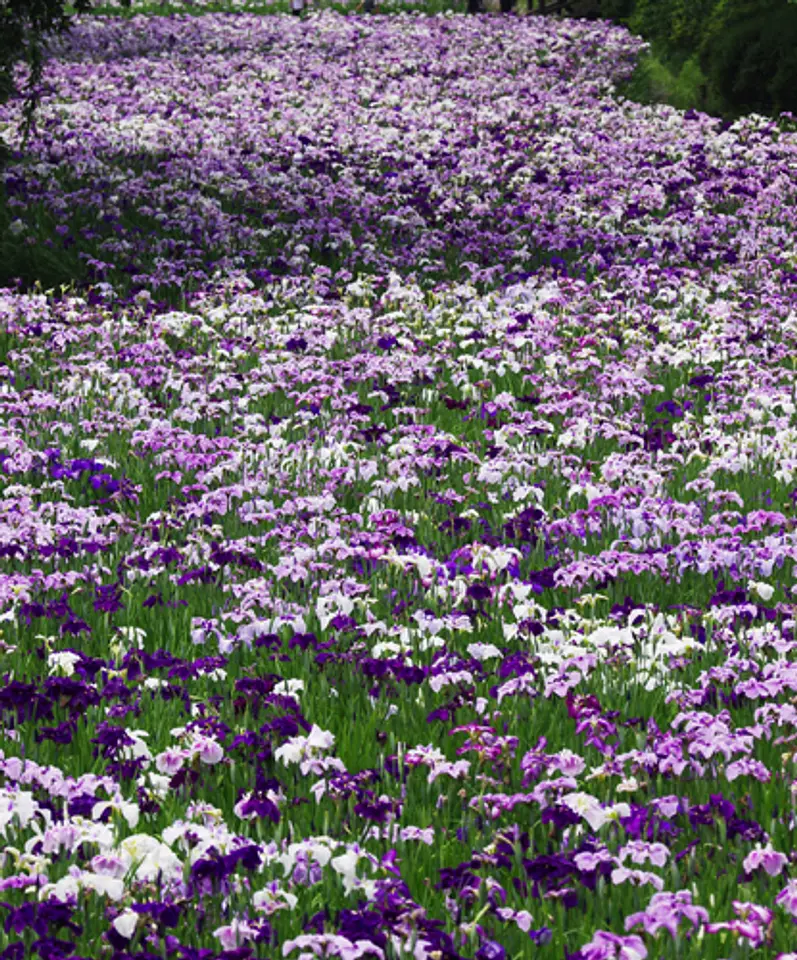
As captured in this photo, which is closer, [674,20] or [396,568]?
[396,568]

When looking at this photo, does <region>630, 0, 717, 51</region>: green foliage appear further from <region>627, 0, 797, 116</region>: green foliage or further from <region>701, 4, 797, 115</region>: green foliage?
<region>701, 4, 797, 115</region>: green foliage

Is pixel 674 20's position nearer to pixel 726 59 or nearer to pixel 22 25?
pixel 726 59

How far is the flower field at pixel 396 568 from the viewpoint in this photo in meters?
3.91

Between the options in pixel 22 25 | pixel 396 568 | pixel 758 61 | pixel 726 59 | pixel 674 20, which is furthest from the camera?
Result: pixel 674 20

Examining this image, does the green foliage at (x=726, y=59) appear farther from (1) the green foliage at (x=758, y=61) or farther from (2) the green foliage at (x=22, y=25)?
(2) the green foliage at (x=22, y=25)

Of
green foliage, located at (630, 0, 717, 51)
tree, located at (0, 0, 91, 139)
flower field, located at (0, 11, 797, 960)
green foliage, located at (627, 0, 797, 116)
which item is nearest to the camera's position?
flower field, located at (0, 11, 797, 960)

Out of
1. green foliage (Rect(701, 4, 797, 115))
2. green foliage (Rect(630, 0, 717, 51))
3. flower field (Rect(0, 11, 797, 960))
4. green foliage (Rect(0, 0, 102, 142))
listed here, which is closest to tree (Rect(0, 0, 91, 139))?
green foliage (Rect(0, 0, 102, 142))

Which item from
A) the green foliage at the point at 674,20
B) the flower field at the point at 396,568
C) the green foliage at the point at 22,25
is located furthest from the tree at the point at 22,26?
the green foliage at the point at 674,20

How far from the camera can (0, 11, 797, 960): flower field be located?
3.91 metres

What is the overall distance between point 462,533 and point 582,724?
8.60 feet

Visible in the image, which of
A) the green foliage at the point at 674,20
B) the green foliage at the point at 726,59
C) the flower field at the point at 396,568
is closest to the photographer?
the flower field at the point at 396,568

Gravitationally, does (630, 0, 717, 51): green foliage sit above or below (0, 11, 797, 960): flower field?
above

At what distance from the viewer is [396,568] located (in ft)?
22.0

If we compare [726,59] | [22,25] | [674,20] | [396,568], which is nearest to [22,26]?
[22,25]
